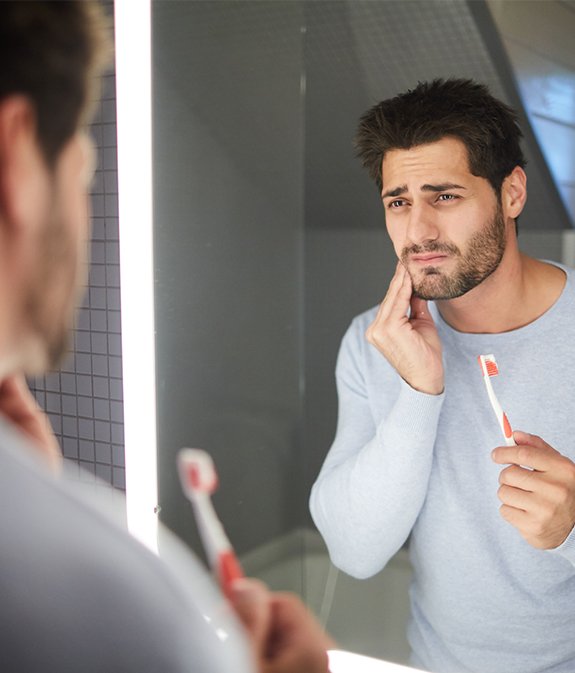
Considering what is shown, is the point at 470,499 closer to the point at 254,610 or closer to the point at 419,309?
the point at 419,309

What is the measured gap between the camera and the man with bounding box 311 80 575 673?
0.93 meters

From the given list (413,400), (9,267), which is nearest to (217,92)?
(413,400)

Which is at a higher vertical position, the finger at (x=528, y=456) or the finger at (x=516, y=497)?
the finger at (x=528, y=456)

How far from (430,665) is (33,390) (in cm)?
87

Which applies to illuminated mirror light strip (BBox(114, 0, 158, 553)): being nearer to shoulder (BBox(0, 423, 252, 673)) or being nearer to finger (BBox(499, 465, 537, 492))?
finger (BBox(499, 465, 537, 492))

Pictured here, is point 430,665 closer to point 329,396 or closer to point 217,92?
point 329,396

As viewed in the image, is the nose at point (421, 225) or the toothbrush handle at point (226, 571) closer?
the toothbrush handle at point (226, 571)

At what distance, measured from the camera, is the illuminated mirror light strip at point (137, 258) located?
1223 millimetres

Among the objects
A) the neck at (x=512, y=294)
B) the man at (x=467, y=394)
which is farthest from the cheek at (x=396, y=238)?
the neck at (x=512, y=294)

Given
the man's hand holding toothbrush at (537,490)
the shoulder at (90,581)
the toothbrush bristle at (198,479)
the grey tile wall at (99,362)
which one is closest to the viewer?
the shoulder at (90,581)

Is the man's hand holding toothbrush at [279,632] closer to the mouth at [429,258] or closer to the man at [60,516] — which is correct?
the man at [60,516]

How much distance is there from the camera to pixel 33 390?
147cm

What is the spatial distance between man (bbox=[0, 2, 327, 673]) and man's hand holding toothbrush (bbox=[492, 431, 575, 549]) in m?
0.62

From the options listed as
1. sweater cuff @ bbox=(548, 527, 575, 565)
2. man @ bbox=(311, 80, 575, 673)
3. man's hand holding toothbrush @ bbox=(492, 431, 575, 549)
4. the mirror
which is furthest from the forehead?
sweater cuff @ bbox=(548, 527, 575, 565)
